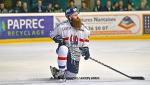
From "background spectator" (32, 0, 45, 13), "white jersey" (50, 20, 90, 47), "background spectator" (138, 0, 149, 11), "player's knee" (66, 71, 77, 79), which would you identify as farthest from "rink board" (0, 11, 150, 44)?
"white jersey" (50, 20, 90, 47)

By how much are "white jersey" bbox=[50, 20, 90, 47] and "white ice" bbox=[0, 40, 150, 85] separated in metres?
0.56

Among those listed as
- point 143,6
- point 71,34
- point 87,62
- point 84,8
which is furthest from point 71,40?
point 143,6

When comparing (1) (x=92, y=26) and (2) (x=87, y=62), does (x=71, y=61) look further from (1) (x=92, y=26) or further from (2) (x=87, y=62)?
(1) (x=92, y=26)

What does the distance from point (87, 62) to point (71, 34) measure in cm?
303

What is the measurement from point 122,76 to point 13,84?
194cm

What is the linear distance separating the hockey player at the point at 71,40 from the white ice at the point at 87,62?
0.26m

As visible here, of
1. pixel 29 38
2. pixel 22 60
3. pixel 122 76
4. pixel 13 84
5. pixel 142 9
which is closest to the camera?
pixel 13 84

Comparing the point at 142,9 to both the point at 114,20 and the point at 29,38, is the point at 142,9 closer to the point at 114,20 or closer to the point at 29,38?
the point at 114,20

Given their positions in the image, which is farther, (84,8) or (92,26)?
(84,8)

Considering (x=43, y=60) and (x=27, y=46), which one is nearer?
(x=43, y=60)

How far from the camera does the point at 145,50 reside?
43.5 feet

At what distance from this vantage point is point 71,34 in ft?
26.3

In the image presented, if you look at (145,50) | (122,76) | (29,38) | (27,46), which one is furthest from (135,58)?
(29,38)

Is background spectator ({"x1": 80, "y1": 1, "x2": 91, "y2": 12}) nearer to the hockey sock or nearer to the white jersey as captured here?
the white jersey
